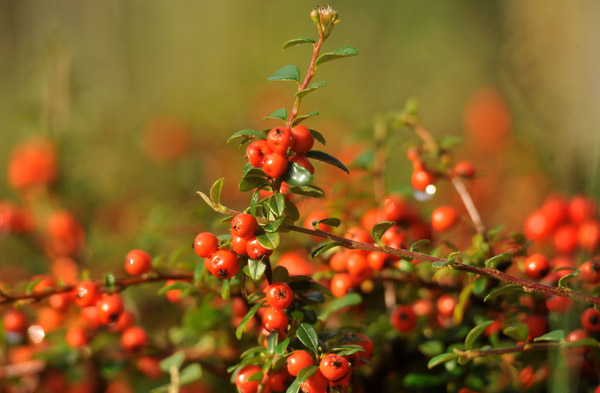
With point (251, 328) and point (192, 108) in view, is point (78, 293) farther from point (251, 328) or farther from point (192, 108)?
point (192, 108)

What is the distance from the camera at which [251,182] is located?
92 centimetres

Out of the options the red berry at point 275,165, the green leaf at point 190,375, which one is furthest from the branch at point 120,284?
the red berry at point 275,165

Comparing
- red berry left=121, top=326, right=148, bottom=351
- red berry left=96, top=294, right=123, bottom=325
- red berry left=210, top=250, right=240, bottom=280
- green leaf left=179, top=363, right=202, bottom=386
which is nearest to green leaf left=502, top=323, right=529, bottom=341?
red berry left=210, top=250, right=240, bottom=280

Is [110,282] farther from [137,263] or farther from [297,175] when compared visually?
[297,175]

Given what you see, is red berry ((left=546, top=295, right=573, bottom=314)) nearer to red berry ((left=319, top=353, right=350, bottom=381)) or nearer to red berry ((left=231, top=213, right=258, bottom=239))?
red berry ((left=319, top=353, right=350, bottom=381))

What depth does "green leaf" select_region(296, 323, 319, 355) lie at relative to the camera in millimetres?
911

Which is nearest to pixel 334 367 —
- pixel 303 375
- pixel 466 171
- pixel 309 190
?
pixel 303 375

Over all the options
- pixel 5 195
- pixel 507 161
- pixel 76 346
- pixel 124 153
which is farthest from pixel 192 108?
pixel 76 346

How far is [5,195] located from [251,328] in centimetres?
257

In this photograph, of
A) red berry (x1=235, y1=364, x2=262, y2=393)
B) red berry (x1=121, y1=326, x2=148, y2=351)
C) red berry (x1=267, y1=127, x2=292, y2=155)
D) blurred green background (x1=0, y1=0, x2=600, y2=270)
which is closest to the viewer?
red berry (x1=267, y1=127, x2=292, y2=155)

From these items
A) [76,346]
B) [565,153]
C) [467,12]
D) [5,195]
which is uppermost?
[467,12]

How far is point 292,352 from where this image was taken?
3.11ft

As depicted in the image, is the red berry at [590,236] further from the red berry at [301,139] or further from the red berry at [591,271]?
the red berry at [301,139]

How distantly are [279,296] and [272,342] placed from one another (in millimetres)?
95
